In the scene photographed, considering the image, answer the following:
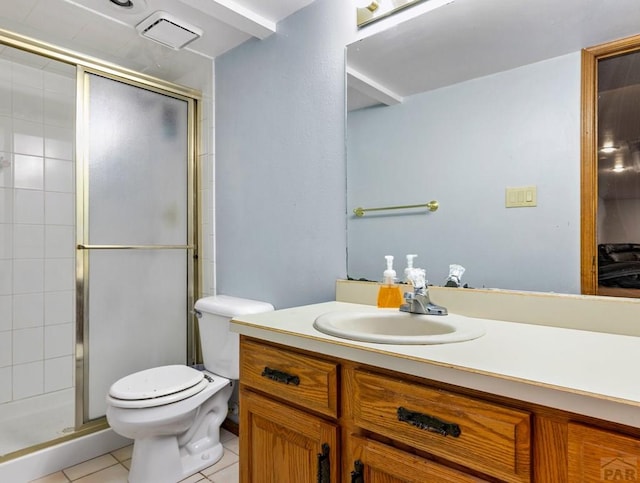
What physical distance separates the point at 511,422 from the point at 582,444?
4.0 inches

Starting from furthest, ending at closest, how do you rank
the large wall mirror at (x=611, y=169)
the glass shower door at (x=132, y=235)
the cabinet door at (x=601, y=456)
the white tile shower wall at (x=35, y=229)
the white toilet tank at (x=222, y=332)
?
1. the white tile shower wall at (x=35, y=229)
2. the glass shower door at (x=132, y=235)
3. the white toilet tank at (x=222, y=332)
4. the large wall mirror at (x=611, y=169)
5. the cabinet door at (x=601, y=456)

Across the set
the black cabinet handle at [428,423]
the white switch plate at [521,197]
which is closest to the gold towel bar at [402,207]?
the white switch plate at [521,197]

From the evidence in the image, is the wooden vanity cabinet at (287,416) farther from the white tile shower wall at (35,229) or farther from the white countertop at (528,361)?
the white tile shower wall at (35,229)

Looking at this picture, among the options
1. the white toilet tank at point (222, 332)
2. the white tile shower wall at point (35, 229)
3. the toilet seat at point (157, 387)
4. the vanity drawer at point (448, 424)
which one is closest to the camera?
the vanity drawer at point (448, 424)

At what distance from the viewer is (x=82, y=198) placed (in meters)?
1.87

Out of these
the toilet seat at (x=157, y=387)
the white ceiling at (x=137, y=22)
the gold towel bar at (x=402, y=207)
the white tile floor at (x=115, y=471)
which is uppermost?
the white ceiling at (x=137, y=22)

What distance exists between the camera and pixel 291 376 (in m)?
1.04

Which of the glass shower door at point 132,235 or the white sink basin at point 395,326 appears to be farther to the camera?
the glass shower door at point 132,235

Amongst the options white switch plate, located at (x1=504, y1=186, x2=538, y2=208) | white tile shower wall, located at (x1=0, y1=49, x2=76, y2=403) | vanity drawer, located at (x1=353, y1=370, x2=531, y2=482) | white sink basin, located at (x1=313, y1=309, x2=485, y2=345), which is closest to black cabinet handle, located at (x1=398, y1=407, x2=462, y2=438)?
vanity drawer, located at (x1=353, y1=370, x2=531, y2=482)

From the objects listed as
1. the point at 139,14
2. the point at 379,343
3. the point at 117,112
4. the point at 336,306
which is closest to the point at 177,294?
the point at 117,112

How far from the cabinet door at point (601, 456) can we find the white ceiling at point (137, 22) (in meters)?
1.79

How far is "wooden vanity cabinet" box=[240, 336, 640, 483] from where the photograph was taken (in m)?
0.62

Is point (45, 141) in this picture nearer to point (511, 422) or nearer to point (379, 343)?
point (379, 343)

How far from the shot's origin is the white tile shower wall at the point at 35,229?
216 cm
